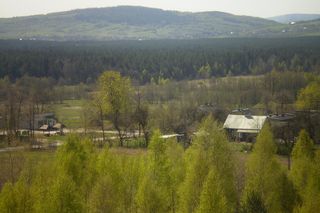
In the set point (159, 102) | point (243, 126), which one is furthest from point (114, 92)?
point (159, 102)

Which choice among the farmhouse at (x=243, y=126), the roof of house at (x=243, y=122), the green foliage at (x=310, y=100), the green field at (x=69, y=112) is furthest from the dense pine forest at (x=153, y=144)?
the roof of house at (x=243, y=122)

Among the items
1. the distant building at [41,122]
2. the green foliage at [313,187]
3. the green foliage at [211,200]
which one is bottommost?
the distant building at [41,122]

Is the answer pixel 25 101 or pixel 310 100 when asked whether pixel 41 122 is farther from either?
pixel 310 100

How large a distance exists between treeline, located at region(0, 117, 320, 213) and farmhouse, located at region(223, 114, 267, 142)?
2643cm

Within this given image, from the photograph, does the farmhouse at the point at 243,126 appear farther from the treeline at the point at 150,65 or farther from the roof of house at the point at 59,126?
the treeline at the point at 150,65

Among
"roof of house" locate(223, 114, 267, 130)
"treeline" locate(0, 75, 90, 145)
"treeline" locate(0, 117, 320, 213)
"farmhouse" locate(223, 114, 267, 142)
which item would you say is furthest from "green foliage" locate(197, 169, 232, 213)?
"roof of house" locate(223, 114, 267, 130)

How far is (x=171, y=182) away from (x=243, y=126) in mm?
38049

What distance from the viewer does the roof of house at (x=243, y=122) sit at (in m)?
73.2

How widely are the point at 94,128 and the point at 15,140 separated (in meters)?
16.8

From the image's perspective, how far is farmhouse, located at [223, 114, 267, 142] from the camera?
71.8 metres

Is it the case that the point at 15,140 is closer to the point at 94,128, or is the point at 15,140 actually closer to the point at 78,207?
the point at 94,128

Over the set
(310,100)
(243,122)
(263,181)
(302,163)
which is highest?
(302,163)

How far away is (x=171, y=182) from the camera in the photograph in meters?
37.7

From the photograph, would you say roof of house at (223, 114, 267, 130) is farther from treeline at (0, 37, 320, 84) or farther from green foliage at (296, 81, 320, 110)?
treeline at (0, 37, 320, 84)
